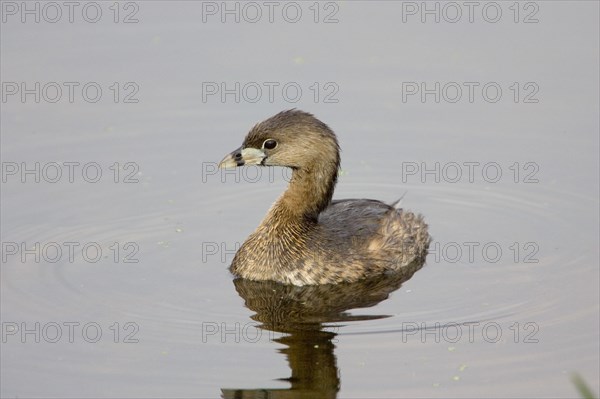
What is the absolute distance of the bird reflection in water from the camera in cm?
1078

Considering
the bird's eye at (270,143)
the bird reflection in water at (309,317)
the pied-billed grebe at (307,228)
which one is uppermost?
the bird's eye at (270,143)

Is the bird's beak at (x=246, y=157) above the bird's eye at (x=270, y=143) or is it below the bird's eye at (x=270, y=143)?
below

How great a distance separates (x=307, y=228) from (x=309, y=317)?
157cm

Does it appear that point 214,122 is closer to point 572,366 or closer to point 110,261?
point 110,261

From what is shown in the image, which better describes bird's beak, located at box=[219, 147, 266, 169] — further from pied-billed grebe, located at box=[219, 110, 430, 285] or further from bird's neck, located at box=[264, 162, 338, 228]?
bird's neck, located at box=[264, 162, 338, 228]

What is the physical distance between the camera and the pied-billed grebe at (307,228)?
13.3 m

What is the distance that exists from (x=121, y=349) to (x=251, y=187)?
4.35 m

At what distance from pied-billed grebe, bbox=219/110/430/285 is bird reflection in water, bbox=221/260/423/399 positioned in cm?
13

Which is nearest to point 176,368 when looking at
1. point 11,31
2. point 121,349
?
point 121,349

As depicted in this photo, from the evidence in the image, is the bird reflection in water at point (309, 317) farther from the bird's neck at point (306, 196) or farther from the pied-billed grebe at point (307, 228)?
the bird's neck at point (306, 196)

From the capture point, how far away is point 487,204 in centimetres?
1498

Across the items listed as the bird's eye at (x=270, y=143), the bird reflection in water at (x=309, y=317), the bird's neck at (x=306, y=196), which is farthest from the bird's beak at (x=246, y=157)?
the bird reflection in water at (x=309, y=317)

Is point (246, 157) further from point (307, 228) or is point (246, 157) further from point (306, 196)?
point (307, 228)

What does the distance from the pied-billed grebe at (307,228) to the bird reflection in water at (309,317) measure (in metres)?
0.13
